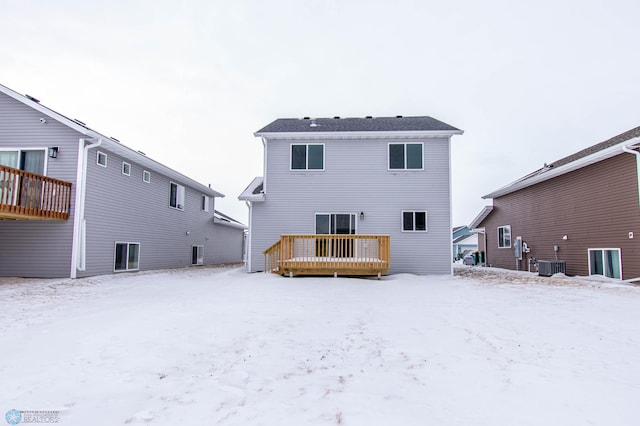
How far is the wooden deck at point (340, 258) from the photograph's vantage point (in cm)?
1047

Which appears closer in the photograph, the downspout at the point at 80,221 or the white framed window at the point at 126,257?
the downspout at the point at 80,221

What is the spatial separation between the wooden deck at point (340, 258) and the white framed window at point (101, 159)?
21.4ft

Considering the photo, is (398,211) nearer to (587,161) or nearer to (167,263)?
(587,161)


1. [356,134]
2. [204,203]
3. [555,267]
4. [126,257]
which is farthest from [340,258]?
[204,203]

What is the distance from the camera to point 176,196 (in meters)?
17.1

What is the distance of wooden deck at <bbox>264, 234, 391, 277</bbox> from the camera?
34.3 feet

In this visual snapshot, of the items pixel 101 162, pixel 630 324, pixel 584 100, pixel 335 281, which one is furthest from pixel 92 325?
pixel 584 100

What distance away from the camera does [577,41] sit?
13.6 metres

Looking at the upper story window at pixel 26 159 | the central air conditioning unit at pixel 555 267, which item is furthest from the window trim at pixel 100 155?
the central air conditioning unit at pixel 555 267

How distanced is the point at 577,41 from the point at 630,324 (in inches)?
518

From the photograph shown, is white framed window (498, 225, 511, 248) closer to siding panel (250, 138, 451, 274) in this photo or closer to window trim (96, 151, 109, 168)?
siding panel (250, 138, 451, 274)

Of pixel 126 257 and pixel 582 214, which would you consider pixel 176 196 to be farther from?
pixel 582 214

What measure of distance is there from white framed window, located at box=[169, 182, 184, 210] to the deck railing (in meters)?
5.95

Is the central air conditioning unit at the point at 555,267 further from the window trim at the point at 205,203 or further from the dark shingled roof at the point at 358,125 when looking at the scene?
the window trim at the point at 205,203
